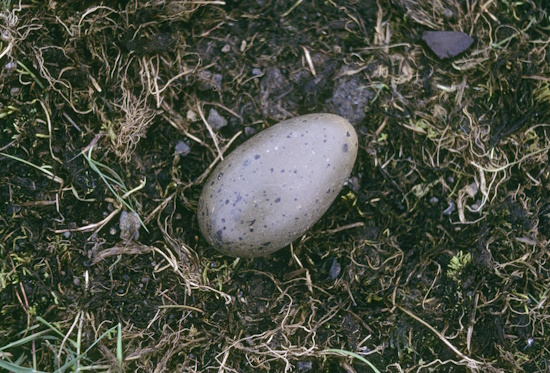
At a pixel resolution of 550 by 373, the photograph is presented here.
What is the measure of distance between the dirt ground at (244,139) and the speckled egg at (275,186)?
182 millimetres

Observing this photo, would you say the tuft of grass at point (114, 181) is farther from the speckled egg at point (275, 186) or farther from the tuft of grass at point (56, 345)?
the tuft of grass at point (56, 345)

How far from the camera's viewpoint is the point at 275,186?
152cm

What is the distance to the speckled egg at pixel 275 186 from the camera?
4.99 ft

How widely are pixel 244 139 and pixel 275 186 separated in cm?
33

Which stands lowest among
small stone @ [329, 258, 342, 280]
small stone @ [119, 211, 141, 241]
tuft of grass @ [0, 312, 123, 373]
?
small stone @ [329, 258, 342, 280]

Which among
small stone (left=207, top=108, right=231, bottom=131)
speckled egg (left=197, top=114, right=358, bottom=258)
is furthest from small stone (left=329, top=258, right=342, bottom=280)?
small stone (left=207, top=108, right=231, bottom=131)

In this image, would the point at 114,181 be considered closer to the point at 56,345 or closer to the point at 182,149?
the point at 182,149

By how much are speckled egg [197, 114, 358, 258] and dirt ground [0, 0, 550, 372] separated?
0.18m

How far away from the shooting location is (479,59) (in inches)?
71.0

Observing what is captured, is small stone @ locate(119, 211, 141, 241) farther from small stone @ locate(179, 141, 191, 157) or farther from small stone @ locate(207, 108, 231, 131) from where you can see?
small stone @ locate(207, 108, 231, 131)

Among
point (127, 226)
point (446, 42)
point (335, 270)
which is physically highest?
point (446, 42)

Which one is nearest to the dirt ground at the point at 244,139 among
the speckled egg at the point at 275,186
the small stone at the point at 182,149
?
the small stone at the point at 182,149

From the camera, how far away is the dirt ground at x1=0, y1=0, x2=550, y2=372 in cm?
165

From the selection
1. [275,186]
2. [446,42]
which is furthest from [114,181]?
[446,42]
